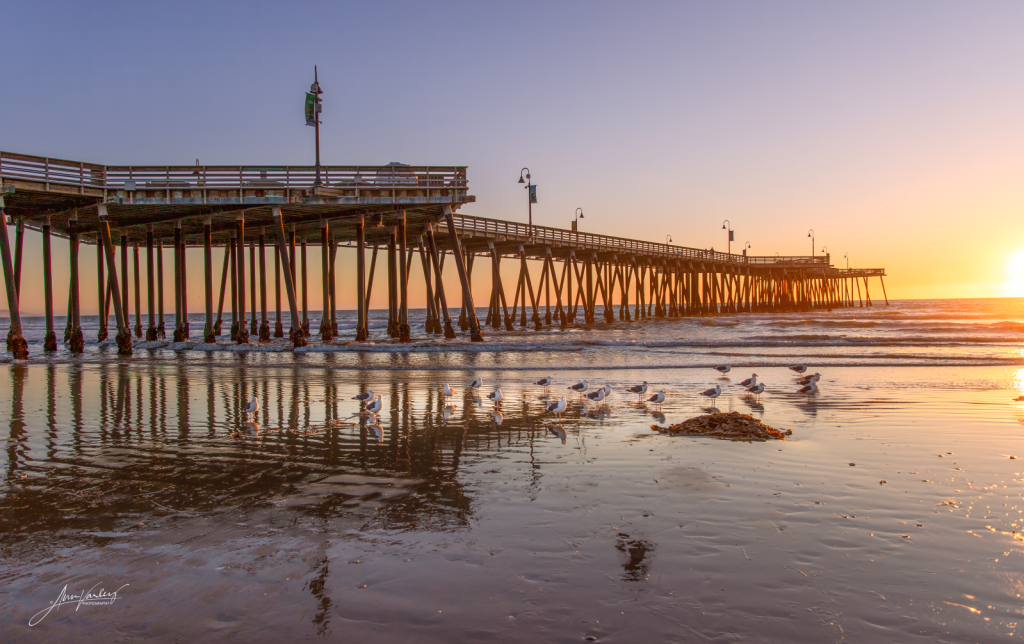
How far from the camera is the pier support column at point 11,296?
755 inches

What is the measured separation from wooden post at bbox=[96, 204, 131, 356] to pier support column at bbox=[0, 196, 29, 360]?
8.96 ft

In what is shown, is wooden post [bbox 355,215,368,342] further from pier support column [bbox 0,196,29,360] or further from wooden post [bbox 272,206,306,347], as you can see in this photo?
pier support column [bbox 0,196,29,360]

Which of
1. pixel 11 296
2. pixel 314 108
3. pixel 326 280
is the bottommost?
pixel 11 296

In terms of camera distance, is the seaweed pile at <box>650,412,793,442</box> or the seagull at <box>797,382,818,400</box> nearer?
the seaweed pile at <box>650,412,793,442</box>

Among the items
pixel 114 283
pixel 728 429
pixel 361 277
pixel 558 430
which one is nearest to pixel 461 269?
pixel 361 277

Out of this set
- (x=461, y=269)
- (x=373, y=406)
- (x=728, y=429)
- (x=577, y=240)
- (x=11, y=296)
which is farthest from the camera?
(x=577, y=240)

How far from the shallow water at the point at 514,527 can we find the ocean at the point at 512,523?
0.02m

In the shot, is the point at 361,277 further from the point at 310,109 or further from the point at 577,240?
the point at 577,240

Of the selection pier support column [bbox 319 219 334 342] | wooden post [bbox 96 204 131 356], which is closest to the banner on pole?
pier support column [bbox 319 219 334 342]

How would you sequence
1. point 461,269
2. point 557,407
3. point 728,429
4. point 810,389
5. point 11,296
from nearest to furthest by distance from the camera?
1. point 728,429
2. point 557,407
3. point 810,389
4. point 11,296
5. point 461,269

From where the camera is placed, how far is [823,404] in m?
10.5

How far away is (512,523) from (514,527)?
0.29 ft

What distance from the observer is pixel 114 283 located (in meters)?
22.5

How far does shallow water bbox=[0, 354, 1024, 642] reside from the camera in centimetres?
323
